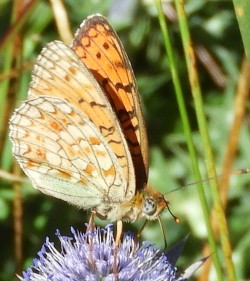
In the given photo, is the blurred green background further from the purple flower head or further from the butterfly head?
the butterfly head

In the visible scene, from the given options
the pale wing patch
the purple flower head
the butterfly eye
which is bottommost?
the purple flower head

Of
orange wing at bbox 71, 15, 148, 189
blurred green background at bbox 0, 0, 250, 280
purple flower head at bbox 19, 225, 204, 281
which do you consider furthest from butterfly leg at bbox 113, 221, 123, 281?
blurred green background at bbox 0, 0, 250, 280

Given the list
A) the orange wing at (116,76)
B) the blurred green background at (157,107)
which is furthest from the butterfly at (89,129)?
the blurred green background at (157,107)

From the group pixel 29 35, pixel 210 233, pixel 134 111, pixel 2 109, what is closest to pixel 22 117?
pixel 134 111

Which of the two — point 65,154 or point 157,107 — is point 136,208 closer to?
point 65,154

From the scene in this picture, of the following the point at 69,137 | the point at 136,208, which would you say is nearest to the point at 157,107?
the point at 69,137

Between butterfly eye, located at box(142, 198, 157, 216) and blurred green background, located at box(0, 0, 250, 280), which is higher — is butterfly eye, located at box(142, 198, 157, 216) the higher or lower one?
the lower one

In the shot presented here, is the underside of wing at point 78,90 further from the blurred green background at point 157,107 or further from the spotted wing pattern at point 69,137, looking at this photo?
the blurred green background at point 157,107
